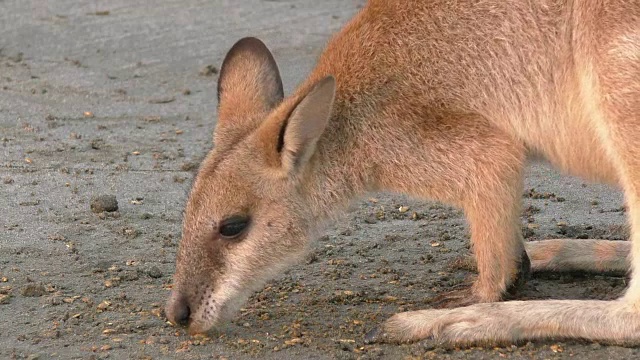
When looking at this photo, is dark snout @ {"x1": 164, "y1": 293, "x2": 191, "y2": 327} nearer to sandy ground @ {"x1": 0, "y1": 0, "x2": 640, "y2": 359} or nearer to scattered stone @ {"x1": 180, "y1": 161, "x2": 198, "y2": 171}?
sandy ground @ {"x1": 0, "y1": 0, "x2": 640, "y2": 359}

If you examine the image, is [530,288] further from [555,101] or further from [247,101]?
[247,101]

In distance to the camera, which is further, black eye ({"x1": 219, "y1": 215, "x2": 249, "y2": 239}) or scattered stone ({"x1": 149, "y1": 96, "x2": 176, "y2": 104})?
scattered stone ({"x1": 149, "y1": 96, "x2": 176, "y2": 104})

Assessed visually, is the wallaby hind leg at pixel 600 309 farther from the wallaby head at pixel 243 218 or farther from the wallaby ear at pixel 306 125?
the wallaby ear at pixel 306 125

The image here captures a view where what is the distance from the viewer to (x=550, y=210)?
7.31 m

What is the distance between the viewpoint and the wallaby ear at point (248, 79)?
5898 mm

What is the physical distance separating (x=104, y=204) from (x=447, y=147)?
243 centimetres

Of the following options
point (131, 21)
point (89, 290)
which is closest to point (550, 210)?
point (89, 290)

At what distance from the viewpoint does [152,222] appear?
6984 millimetres

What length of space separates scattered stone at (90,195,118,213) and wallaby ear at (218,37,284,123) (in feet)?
4.55

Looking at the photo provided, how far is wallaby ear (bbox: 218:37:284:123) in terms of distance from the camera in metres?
5.90

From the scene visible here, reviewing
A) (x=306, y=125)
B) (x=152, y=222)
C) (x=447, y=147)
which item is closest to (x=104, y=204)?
(x=152, y=222)

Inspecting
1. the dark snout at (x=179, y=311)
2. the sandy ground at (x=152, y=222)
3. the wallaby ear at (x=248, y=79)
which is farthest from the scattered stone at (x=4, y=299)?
the wallaby ear at (x=248, y=79)

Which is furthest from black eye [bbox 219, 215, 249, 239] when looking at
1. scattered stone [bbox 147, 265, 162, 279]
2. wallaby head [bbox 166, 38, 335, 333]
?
scattered stone [bbox 147, 265, 162, 279]

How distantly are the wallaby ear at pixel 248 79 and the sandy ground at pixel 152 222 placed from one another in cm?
84
